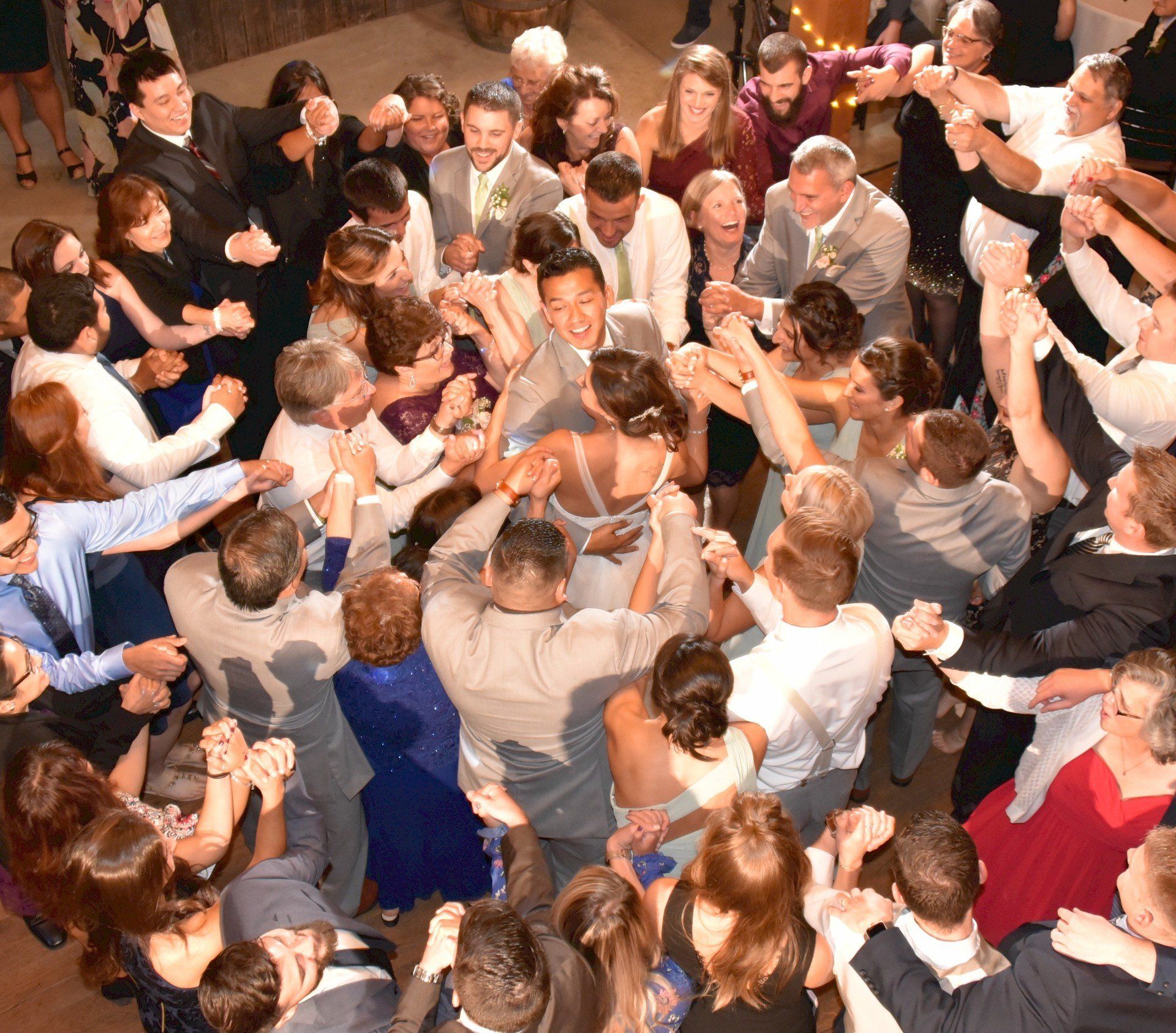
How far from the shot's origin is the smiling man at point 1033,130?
3.74 metres

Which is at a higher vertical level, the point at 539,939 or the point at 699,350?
the point at 699,350

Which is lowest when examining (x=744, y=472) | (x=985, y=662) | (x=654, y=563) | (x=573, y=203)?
(x=744, y=472)

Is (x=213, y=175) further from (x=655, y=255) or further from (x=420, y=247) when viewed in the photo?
(x=655, y=255)

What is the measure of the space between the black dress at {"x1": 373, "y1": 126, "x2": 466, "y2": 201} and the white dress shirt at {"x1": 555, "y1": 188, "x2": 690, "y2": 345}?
0.81m

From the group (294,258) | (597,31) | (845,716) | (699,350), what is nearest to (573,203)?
(699,350)

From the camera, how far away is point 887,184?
20.5ft

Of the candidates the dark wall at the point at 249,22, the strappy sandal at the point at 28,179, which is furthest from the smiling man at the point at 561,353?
the dark wall at the point at 249,22

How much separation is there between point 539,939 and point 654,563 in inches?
42.6

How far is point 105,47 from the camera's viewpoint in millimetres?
5504

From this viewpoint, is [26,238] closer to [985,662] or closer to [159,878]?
[159,878]

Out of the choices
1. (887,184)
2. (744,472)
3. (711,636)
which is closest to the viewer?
(711,636)

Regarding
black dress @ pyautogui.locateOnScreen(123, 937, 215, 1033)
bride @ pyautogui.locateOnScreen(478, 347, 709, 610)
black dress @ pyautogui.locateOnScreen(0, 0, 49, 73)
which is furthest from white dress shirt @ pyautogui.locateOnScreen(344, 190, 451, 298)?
black dress @ pyautogui.locateOnScreen(0, 0, 49, 73)

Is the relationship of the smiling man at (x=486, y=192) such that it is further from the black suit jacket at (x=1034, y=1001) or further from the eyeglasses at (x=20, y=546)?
the black suit jacket at (x=1034, y=1001)

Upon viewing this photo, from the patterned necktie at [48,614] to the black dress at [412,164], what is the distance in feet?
7.65
